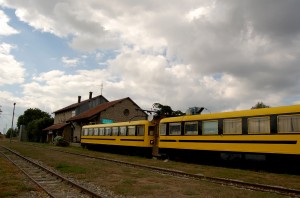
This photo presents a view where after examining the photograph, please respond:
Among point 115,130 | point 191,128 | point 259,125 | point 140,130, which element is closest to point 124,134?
point 115,130

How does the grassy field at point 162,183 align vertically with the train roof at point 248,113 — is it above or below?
below

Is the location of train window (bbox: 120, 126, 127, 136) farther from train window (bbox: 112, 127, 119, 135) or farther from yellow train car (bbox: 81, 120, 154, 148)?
train window (bbox: 112, 127, 119, 135)

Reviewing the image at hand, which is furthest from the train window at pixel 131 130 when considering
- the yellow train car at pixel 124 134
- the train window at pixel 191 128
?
the train window at pixel 191 128

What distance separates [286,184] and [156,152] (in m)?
12.8

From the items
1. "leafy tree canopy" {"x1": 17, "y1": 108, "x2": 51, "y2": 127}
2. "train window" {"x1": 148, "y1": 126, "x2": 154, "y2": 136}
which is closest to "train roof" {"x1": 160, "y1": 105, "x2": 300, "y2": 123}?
"train window" {"x1": 148, "y1": 126, "x2": 154, "y2": 136}

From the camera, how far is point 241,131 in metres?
16.0

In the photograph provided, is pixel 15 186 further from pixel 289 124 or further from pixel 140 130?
pixel 140 130

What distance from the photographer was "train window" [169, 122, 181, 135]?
66.2ft

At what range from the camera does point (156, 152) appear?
77.8ft

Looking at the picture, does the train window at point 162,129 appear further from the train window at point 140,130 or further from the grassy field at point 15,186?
the grassy field at point 15,186

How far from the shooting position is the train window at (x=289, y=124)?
13.6m

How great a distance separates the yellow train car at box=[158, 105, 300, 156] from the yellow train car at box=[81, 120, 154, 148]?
2.91 meters

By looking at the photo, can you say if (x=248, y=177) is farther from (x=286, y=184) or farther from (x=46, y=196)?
(x=46, y=196)

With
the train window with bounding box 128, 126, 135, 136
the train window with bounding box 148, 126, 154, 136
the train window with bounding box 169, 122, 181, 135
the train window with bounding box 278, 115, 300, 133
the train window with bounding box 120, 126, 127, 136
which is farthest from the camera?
the train window with bounding box 120, 126, 127, 136
